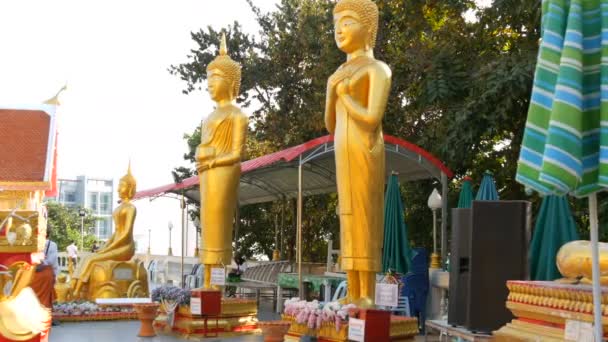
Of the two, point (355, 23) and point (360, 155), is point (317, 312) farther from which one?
point (355, 23)

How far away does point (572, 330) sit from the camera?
3930mm

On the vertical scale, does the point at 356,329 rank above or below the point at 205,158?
below

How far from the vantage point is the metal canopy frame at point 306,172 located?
9.29m

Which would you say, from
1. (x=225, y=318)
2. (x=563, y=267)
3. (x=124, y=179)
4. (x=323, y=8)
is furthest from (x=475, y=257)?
(x=323, y=8)

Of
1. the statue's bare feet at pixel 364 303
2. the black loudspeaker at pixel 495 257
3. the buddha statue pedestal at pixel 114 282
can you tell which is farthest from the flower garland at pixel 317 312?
the buddha statue pedestal at pixel 114 282

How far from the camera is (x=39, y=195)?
1680 centimetres

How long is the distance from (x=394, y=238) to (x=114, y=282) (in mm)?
5400

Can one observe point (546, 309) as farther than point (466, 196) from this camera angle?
No

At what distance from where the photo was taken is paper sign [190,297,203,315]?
9211mm

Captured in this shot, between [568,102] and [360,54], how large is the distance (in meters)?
4.13

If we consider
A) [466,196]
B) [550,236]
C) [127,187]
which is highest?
[127,187]

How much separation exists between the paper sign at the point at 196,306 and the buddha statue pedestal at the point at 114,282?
3.62 metres

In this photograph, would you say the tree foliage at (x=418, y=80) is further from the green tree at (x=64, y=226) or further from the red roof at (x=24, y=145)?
the green tree at (x=64, y=226)

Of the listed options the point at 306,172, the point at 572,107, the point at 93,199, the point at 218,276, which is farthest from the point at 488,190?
the point at 93,199
